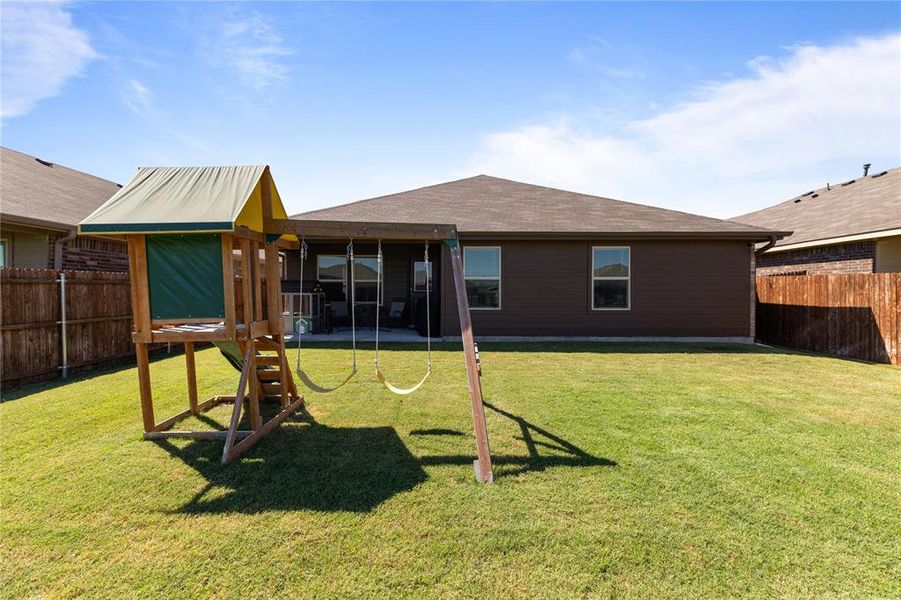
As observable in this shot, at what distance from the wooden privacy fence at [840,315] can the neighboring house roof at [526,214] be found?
5.55 feet

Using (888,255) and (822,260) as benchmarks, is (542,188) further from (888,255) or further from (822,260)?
(888,255)

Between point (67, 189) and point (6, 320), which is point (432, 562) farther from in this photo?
point (67, 189)

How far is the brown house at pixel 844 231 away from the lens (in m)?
10.8

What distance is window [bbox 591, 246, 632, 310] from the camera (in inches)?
437

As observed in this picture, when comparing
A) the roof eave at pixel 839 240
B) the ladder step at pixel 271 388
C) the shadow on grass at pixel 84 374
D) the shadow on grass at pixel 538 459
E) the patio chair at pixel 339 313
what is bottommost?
the shadow on grass at pixel 538 459

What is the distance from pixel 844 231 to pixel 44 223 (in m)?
18.7

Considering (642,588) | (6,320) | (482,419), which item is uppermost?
(6,320)

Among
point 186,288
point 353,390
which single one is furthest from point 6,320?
point 353,390

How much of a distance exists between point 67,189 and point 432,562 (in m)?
15.0

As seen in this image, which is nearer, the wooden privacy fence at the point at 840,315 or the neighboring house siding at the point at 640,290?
the wooden privacy fence at the point at 840,315

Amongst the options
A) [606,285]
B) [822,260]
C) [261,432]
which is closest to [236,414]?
[261,432]

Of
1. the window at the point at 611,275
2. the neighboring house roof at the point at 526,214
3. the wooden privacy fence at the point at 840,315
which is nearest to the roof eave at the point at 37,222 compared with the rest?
the neighboring house roof at the point at 526,214

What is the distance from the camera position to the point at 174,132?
32.8 ft

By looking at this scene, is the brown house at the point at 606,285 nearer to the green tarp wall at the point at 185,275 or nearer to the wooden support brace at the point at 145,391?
the green tarp wall at the point at 185,275
